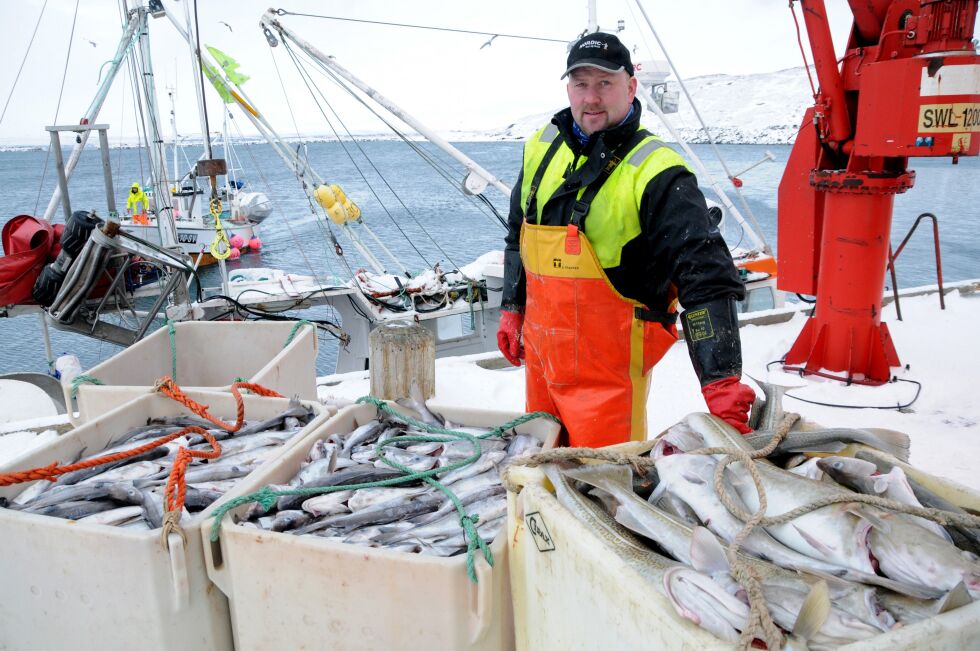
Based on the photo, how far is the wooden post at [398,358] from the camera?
185 inches

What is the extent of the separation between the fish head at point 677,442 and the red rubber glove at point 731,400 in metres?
0.38

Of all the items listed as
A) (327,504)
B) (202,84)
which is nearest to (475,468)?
(327,504)

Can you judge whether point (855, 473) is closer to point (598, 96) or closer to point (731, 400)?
point (731, 400)

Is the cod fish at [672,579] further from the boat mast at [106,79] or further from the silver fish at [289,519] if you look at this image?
the boat mast at [106,79]

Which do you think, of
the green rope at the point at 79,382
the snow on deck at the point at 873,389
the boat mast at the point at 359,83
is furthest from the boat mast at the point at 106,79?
the green rope at the point at 79,382

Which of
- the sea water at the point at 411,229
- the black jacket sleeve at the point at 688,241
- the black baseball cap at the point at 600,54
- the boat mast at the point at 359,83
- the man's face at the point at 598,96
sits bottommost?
the sea water at the point at 411,229

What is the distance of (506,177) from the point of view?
6438 cm

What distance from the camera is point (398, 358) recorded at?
4.74m

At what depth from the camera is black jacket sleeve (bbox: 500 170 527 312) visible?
117 inches

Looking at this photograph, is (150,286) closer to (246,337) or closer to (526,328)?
(246,337)

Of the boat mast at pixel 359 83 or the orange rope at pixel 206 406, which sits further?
the boat mast at pixel 359 83

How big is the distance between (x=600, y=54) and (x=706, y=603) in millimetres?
1899

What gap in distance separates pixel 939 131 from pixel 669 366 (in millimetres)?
2439

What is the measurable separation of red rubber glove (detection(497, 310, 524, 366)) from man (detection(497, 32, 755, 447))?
12.8 inches
